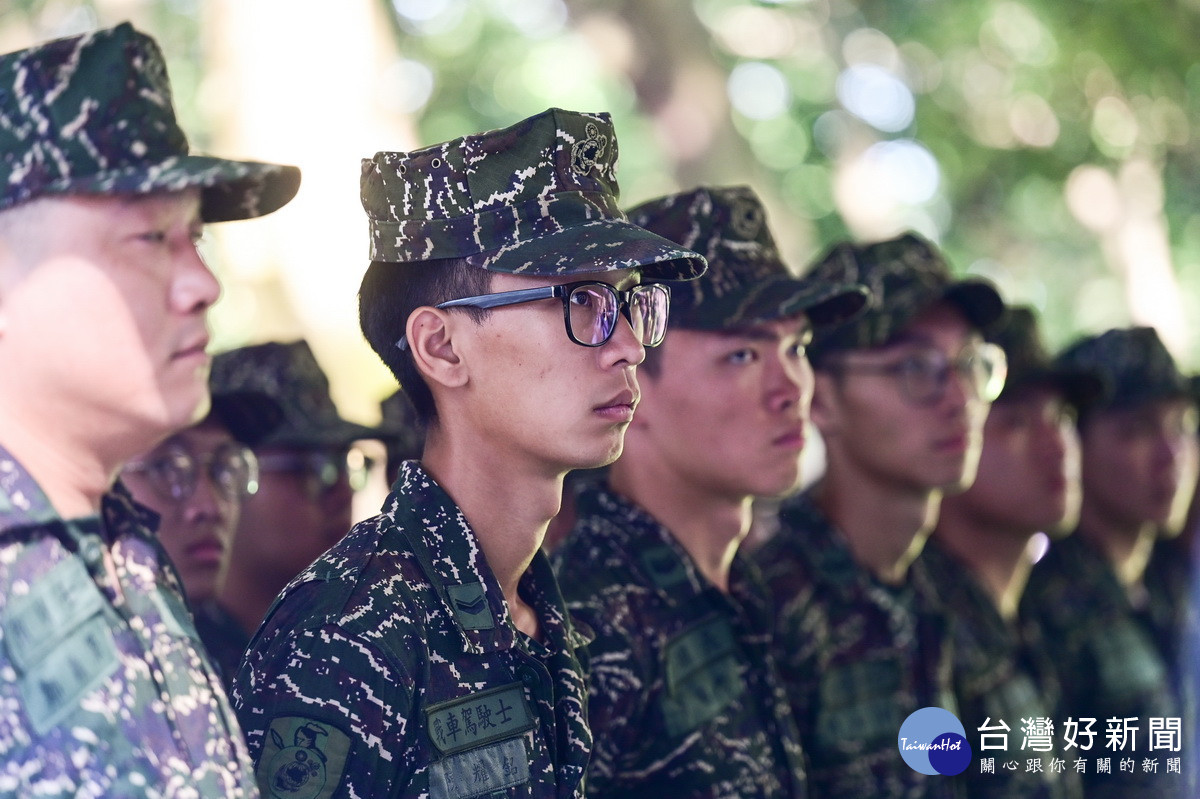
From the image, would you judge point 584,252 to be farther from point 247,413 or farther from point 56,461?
point 247,413

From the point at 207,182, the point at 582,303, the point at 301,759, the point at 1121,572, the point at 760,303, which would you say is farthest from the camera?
the point at 1121,572

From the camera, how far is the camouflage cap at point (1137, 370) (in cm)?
635

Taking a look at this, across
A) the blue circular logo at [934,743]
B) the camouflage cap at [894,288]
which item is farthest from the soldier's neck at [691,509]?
the camouflage cap at [894,288]

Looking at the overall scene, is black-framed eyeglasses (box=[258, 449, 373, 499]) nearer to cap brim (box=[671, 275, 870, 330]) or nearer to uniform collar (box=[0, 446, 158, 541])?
cap brim (box=[671, 275, 870, 330])

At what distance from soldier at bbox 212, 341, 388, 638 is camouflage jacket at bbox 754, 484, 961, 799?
1.58 metres

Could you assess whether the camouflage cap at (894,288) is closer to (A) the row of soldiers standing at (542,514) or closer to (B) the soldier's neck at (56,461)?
(A) the row of soldiers standing at (542,514)

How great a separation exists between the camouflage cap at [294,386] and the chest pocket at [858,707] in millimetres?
1950

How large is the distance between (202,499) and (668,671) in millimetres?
1678

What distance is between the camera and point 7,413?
2025 millimetres

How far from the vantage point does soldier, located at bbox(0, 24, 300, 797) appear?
1898 mm

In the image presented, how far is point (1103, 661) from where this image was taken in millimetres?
5711

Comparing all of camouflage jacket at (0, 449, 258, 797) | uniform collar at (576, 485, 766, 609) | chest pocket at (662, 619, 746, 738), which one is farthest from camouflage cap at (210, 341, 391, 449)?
camouflage jacket at (0, 449, 258, 797)

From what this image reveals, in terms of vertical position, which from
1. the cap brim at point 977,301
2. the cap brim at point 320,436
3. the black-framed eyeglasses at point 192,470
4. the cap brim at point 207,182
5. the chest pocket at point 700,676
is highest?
the cap brim at point 977,301

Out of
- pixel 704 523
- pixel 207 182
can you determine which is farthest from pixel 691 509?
pixel 207 182
